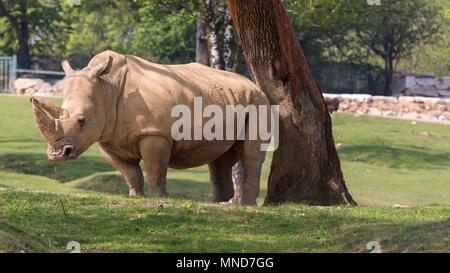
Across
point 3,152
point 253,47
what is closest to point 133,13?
point 3,152

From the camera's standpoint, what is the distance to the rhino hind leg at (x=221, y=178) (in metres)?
13.0

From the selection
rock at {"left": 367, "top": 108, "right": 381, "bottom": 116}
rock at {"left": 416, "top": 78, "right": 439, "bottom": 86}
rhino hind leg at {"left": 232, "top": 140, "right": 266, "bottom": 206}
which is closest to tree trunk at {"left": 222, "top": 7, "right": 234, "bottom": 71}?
rhino hind leg at {"left": 232, "top": 140, "right": 266, "bottom": 206}

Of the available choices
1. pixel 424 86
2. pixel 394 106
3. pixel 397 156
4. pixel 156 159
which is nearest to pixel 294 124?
pixel 156 159

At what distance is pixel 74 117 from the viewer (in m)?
10.2

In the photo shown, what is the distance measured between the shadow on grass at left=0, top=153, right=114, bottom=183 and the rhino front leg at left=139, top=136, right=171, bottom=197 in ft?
24.8

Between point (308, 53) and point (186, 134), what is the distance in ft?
107

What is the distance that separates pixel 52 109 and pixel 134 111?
1.24 m

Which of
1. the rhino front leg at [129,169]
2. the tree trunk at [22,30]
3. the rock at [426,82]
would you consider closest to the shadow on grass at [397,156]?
the rhino front leg at [129,169]

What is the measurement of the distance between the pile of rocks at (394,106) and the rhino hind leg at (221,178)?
65.3 feet

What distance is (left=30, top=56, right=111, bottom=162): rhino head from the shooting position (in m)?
9.99

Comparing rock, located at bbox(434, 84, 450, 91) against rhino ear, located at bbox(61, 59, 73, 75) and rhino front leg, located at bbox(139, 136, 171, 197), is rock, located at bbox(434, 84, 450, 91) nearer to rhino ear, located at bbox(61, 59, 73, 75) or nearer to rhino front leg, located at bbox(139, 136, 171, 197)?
rhino front leg, located at bbox(139, 136, 171, 197)

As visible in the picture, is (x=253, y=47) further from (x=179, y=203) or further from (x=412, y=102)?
(x=412, y=102)

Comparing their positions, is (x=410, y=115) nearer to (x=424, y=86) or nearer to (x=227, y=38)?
(x=424, y=86)

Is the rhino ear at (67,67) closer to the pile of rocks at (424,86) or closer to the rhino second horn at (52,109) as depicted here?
the rhino second horn at (52,109)
